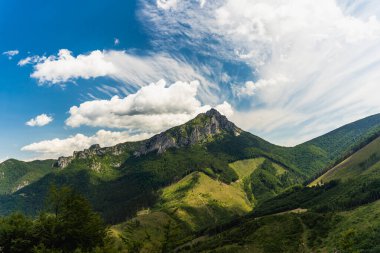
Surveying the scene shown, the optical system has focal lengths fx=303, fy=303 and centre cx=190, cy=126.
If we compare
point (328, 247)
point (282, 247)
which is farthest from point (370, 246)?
point (282, 247)

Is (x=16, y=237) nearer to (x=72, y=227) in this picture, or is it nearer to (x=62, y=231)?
(x=62, y=231)

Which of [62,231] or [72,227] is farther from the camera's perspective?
[72,227]

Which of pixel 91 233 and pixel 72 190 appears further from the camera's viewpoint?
pixel 72 190

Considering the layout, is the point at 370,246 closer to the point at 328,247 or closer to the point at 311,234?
the point at 328,247

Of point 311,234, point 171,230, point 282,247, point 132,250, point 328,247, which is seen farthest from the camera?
point 311,234

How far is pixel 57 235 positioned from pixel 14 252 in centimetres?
901

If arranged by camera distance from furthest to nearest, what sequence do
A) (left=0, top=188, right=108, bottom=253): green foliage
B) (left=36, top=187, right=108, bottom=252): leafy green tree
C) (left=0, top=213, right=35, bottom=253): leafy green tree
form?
(left=36, top=187, right=108, bottom=252): leafy green tree → (left=0, top=188, right=108, bottom=253): green foliage → (left=0, top=213, right=35, bottom=253): leafy green tree

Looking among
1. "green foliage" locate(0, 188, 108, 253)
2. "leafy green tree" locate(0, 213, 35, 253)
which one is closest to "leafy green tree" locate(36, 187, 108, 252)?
"green foliage" locate(0, 188, 108, 253)

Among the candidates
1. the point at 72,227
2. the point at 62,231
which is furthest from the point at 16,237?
the point at 72,227

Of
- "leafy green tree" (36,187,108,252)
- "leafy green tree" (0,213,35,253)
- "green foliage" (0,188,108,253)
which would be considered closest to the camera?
"leafy green tree" (0,213,35,253)

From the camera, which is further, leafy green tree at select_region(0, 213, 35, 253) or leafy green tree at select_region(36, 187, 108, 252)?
leafy green tree at select_region(36, 187, 108, 252)

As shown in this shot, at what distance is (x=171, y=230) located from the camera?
164ft

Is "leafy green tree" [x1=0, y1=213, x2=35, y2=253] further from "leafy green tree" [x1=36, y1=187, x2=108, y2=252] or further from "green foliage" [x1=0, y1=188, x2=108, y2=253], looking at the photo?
"leafy green tree" [x1=36, y1=187, x2=108, y2=252]

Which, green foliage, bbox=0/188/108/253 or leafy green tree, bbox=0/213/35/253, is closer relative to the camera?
leafy green tree, bbox=0/213/35/253
